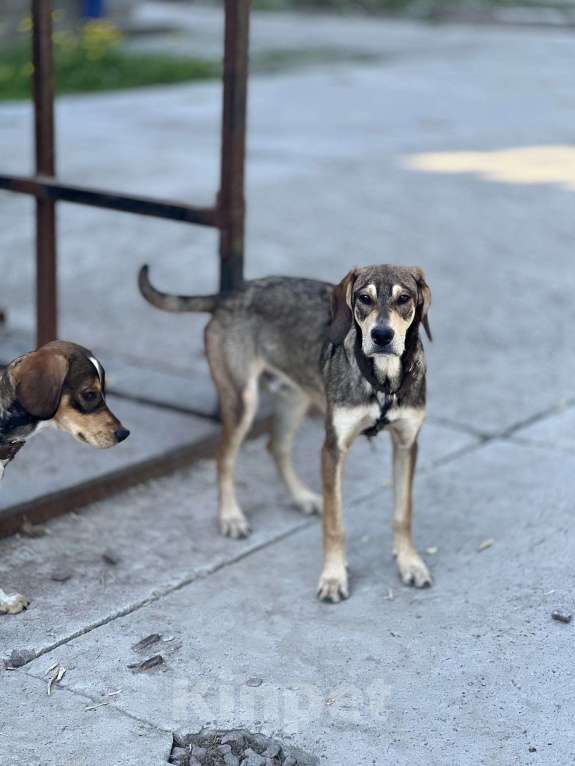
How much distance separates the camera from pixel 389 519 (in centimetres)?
547

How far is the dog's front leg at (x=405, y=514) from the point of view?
4.83 meters

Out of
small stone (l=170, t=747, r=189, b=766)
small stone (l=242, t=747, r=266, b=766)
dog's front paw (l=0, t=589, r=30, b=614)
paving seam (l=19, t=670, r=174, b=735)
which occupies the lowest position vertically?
dog's front paw (l=0, t=589, r=30, b=614)

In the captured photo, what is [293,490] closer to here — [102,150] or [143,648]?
[143,648]

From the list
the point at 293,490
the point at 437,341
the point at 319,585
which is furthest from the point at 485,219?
the point at 319,585

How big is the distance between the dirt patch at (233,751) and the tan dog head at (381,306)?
139 cm

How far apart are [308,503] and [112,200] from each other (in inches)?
71.7

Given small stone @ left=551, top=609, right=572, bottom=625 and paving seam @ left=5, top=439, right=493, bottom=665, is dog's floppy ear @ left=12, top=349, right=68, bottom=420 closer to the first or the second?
paving seam @ left=5, top=439, right=493, bottom=665

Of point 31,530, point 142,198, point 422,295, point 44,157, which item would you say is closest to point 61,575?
point 31,530

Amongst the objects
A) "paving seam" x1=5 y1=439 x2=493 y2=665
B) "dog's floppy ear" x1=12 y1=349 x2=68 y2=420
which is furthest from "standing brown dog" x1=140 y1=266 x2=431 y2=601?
"dog's floppy ear" x1=12 y1=349 x2=68 y2=420

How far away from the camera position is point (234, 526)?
17.4ft

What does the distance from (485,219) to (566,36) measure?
16.8 m

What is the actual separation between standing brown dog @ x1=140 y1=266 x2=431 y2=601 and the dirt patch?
1.04 metres

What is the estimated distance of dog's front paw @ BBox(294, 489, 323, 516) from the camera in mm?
5594

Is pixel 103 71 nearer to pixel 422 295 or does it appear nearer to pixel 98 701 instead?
pixel 422 295
